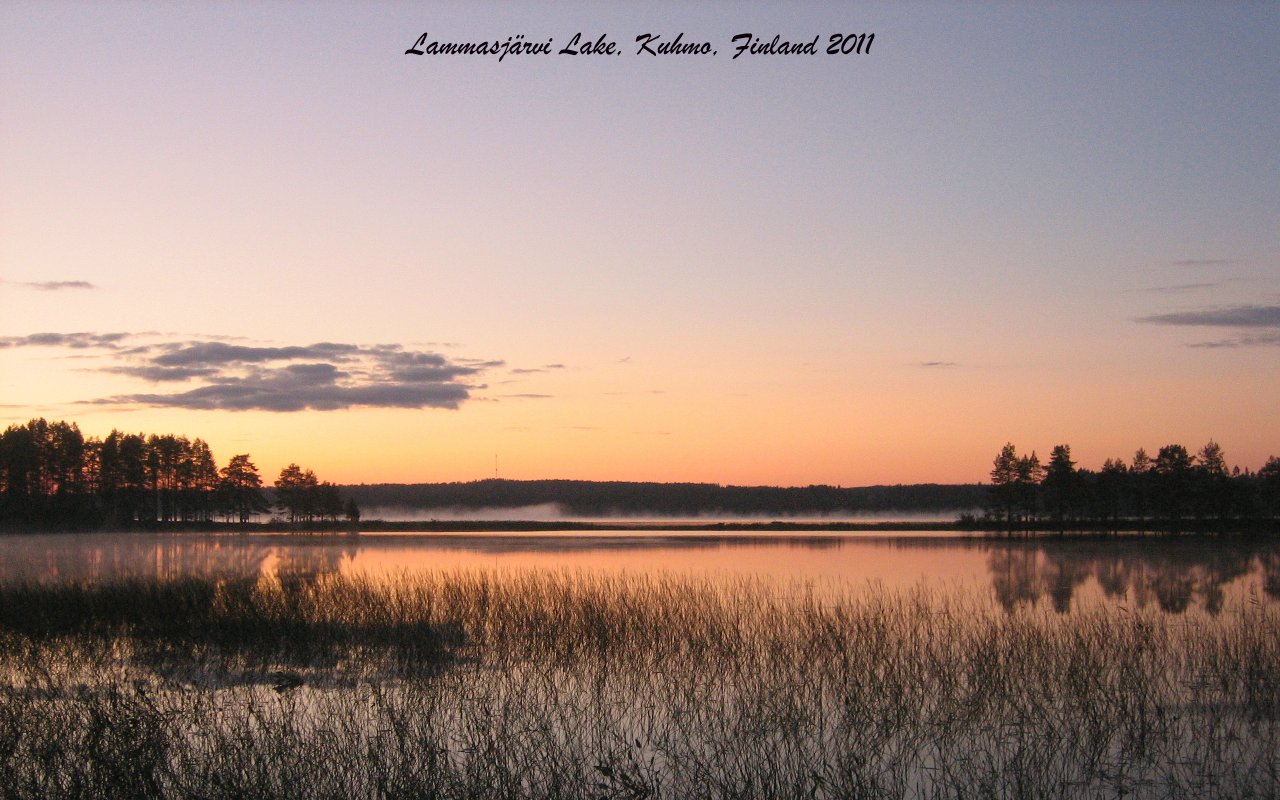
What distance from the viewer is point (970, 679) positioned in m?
15.3

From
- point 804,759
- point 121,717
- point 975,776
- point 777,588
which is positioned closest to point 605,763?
point 804,759

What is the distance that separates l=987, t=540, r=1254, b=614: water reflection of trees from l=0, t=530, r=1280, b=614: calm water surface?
0.17 ft

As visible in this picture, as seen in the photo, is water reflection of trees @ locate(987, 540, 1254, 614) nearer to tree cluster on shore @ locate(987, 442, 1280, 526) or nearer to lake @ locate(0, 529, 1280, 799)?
lake @ locate(0, 529, 1280, 799)

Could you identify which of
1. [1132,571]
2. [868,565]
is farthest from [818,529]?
[1132,571]

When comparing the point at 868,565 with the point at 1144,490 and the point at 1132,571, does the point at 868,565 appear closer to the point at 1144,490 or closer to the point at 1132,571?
the point at 1132,571

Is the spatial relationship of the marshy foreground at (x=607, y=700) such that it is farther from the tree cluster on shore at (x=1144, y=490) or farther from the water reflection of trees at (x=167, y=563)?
the tree cluster on shore at (x=1144, y=490)

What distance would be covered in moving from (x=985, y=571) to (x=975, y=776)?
32.6m

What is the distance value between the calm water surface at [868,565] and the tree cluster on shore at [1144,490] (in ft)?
69.2

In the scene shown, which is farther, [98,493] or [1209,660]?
[98,493]

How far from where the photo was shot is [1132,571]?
1610 inches

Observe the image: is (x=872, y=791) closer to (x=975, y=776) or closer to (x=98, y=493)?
(x=975, y=776)

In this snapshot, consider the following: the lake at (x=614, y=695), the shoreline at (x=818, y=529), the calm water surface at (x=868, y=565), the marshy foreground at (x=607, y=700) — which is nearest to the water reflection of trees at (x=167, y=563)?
the calm water surface at (x=868, y=565)

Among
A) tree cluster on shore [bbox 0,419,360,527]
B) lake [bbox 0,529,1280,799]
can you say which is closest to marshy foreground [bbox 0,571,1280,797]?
lake [bbox 0,529,1280,799]

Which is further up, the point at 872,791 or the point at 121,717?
the point at 121,717
